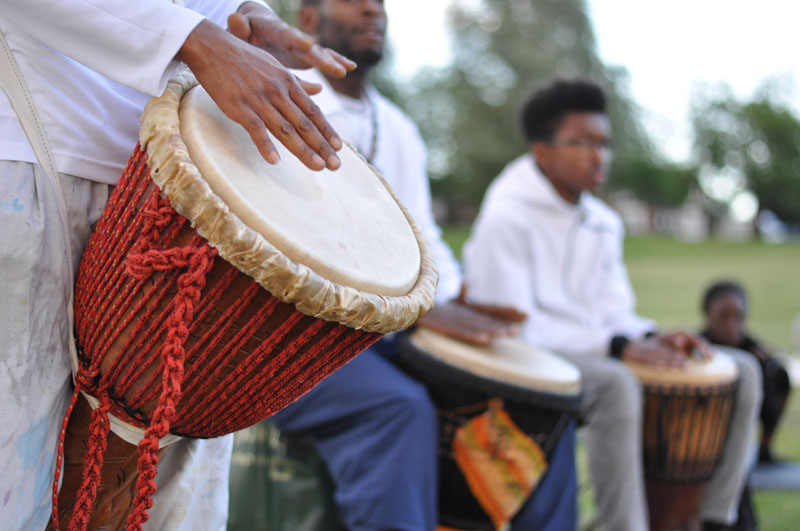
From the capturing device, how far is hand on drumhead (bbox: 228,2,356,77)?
1392mm

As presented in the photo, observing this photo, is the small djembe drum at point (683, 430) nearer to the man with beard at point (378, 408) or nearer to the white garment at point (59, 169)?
the man with beard at point (378, 408)

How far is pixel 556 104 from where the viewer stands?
3.50 meters

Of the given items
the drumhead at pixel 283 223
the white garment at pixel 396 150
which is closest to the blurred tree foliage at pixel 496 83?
the white garment at pixel 396 150

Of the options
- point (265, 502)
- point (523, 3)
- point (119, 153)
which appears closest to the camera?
point (119, 153)

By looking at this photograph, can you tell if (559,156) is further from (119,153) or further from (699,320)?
(699,320)

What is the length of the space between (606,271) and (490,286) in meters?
0.79

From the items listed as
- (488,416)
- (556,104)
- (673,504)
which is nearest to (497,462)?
(488,416)

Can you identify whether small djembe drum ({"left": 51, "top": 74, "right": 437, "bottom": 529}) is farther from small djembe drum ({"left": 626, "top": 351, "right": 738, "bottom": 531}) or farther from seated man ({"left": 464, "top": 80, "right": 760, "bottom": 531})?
small djembe drum ({"left": 626, "top": 351, "right": 738, "bottom": 531})

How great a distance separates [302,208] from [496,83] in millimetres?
20049

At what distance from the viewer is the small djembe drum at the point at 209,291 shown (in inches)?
42.9

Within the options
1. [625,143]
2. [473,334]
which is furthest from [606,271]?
[625,143]

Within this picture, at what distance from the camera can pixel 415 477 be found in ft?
7.01

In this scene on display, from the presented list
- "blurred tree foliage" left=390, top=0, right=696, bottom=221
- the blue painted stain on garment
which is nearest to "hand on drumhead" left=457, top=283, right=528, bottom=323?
the blue painted stain on garment

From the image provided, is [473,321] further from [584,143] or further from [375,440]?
[584,143]
